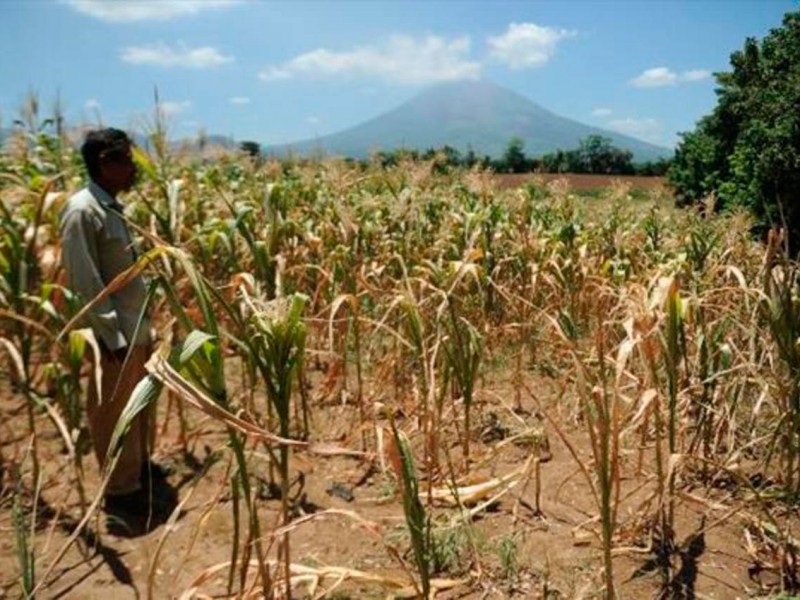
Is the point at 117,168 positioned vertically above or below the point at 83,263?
above

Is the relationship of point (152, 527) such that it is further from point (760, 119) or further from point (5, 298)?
point (760, 119)

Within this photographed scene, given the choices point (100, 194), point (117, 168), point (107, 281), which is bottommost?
point (107, 281)

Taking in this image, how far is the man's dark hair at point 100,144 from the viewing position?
8.68 feet

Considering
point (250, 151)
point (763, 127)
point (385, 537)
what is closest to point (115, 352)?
point (385, 537)

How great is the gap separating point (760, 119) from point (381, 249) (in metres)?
12.2

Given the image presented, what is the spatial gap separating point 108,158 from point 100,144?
64mm

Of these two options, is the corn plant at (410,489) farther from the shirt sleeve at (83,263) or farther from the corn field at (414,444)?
the shirt sleeve at (83,263)

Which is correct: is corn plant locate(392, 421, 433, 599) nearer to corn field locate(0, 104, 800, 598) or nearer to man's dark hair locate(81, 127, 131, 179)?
corn field locate(0, 104, 800, 598)

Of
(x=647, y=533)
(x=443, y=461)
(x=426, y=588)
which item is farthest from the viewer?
(x=443, y=461)

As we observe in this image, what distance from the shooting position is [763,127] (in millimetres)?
13242

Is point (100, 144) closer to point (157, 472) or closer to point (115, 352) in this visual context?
A: point (115, 352)

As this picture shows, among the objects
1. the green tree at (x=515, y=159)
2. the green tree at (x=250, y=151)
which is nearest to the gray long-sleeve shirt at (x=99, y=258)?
the green tree at (x=250, y=151)

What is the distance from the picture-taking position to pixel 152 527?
2.62 metres

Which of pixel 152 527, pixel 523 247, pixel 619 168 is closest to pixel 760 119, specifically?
pixel 523 247
